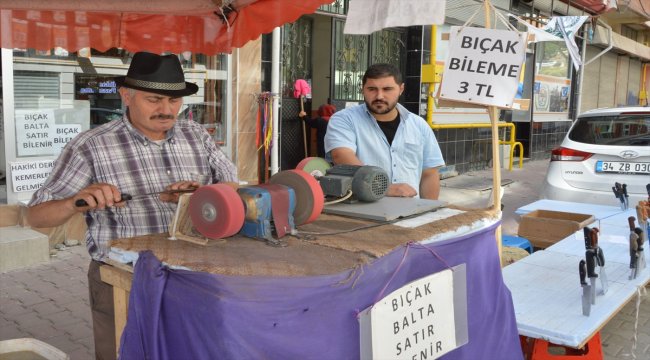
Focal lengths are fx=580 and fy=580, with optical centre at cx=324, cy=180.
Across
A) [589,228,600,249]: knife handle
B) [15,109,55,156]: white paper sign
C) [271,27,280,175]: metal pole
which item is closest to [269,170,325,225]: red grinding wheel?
[589,228,600,249]: knife handle

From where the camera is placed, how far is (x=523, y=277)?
339 cm

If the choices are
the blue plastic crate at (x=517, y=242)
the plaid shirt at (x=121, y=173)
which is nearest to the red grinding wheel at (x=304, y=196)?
the plaid shirt at (x=121, y=173)

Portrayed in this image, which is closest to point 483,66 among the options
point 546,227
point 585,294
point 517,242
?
point 585,294

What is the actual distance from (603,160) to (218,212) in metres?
5.54

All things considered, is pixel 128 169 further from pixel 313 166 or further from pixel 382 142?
pixel 382 142

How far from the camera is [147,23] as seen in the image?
3.34m

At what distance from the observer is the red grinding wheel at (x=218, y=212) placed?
164cm

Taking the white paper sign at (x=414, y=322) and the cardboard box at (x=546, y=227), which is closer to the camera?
the white paper sign at (x=414, y=322)

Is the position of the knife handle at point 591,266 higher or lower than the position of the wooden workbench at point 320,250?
lower

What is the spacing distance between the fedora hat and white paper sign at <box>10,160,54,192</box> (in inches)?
139

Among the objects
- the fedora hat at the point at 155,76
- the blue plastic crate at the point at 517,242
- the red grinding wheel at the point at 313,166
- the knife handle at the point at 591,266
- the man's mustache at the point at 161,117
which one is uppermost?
the fedora hat at the point at 155,76

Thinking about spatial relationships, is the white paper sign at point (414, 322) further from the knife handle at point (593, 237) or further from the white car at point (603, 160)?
the white car at point (603, 160)

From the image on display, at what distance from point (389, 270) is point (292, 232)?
13.2 inches

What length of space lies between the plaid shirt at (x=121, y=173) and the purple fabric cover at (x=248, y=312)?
0.78 m
